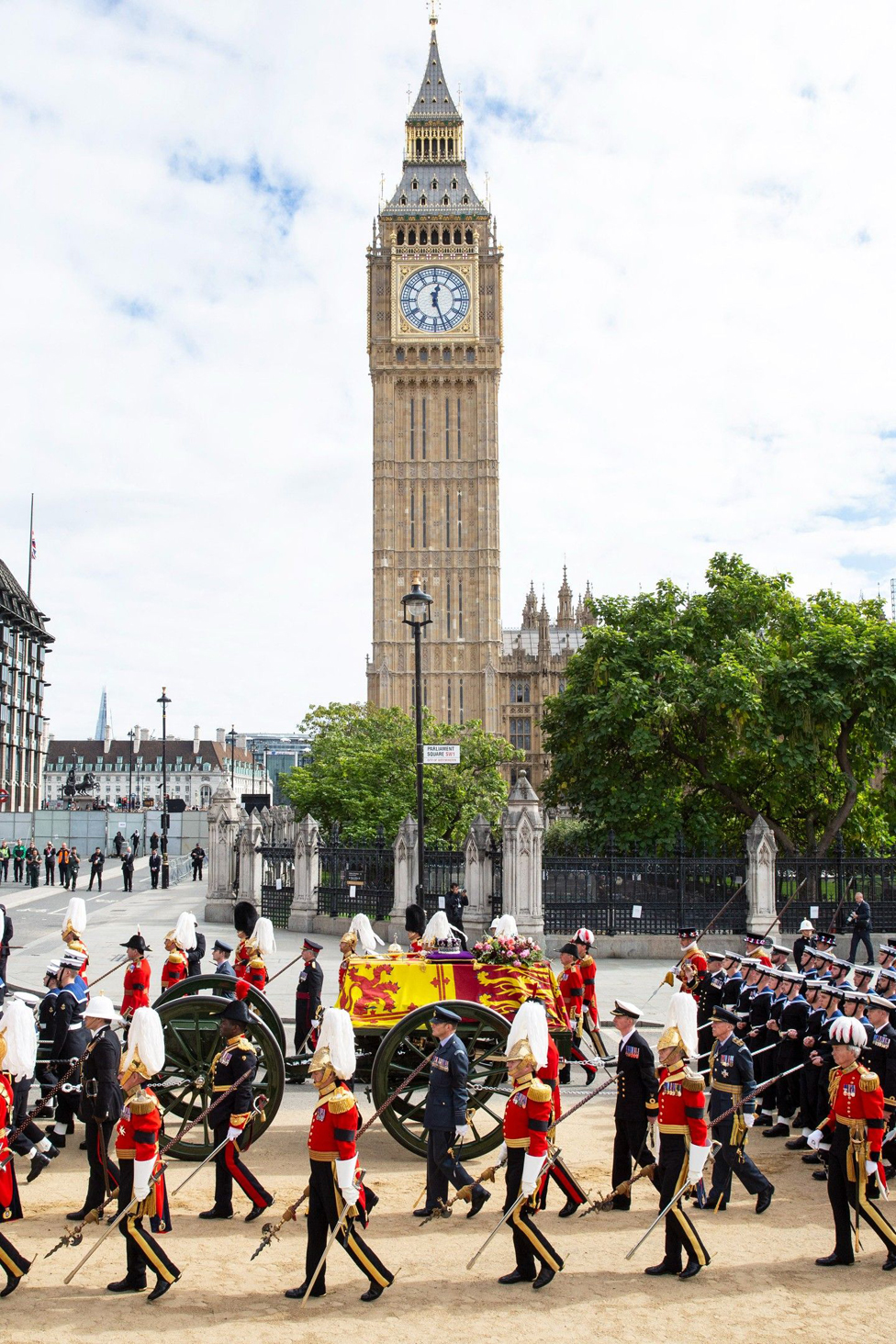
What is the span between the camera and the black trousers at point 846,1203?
756 cm

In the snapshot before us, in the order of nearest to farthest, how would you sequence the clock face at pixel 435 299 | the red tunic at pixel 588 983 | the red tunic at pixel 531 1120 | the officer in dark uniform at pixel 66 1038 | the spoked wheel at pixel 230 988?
the red tunic at pixel 531 1120 → the officer in dark uniform at pixel 66 1038 → the spoked wheel at pixel 230 988 → the red tunic at pixel 588 983 → the clock face at pixel 435 299

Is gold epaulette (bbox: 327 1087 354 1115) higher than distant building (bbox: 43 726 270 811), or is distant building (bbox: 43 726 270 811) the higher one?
distant building (bbox: 43 726 270 811)

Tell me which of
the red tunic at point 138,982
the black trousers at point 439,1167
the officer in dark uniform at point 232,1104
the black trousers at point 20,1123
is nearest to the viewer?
the officer in dark uniform at point 232,1104

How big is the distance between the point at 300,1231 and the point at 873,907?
702 inches

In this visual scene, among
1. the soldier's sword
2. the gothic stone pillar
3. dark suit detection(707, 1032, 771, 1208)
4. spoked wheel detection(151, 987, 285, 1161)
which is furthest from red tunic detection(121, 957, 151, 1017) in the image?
the gothic stone pillar

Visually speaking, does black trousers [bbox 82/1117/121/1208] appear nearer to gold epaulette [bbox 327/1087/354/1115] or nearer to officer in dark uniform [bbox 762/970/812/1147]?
gold epaulette [bbox 327/1087/354/1115]

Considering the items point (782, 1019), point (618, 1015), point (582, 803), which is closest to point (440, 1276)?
point (618, 1015)

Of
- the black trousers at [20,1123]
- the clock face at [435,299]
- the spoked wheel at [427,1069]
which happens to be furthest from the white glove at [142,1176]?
the clock face at [435,299]

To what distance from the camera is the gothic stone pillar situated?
2144cm

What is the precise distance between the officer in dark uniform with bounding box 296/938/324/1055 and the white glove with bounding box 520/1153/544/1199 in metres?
5.10

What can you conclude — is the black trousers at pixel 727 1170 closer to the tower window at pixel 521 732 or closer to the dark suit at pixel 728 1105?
the dark suit at pixel 728 1105

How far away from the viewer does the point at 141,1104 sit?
23.9 feet

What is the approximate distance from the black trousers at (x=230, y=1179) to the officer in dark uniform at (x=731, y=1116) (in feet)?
10.8

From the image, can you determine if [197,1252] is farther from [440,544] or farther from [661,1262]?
[440,544]
